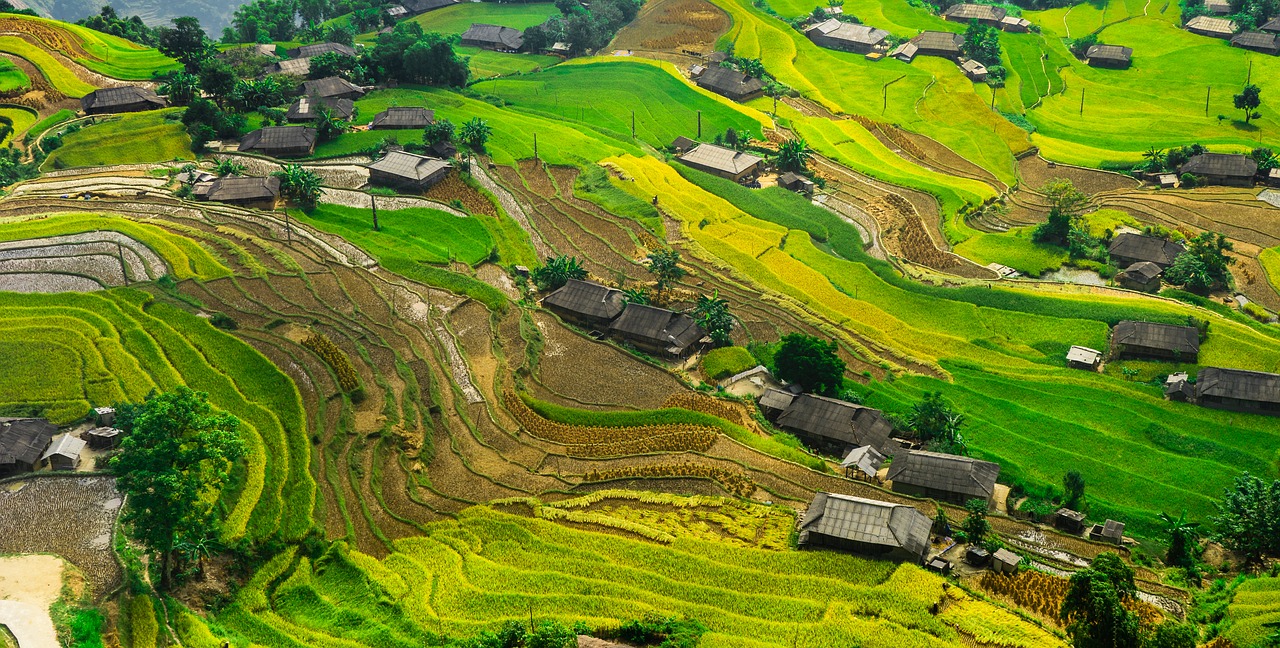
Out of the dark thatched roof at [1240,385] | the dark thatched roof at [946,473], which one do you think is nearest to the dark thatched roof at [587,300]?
the dark thatched roof at [946,473]

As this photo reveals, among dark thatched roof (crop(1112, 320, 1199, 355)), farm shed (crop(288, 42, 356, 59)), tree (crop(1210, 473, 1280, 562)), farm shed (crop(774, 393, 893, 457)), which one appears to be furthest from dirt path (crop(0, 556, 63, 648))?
farm shed (crop(288, 42, 356, 59))

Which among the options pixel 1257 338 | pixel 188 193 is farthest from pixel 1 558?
pixel 1257 338

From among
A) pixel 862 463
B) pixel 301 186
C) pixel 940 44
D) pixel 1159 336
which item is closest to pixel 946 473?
pixel 862 463

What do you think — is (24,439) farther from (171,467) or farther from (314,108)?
(314,108)

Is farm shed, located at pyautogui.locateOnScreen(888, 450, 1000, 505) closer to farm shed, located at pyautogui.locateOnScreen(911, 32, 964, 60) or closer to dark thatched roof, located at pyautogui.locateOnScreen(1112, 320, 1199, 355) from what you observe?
dark thatched roof, located at pyautogui.locateOnScreen(1112, 320, 1199, 355)

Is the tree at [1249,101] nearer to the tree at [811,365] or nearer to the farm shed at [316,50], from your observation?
the tree at [811,365]
